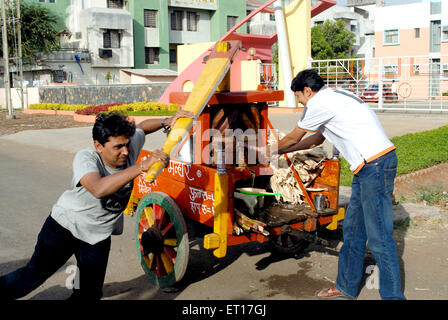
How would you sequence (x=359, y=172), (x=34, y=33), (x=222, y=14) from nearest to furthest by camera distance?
1. (x=359, y=172)
2. (x=34, y=33)
3. (x=222, y=14)

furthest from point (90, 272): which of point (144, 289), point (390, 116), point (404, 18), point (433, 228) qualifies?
point (404, 18)

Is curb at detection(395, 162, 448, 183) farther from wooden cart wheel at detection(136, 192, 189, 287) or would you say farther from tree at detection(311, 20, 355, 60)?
tree at detection(311, 20, 355, 60)

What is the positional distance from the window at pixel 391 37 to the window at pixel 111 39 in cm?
2385

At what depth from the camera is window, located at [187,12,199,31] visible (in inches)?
1737

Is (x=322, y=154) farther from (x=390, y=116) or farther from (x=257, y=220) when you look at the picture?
(x=390, y=116)

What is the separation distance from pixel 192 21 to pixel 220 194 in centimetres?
4274

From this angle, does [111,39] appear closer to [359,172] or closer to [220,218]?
[220,218]

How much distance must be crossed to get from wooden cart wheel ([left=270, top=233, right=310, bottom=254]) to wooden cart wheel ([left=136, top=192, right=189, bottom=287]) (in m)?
1.15

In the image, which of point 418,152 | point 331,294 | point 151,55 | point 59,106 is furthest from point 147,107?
point 151,55

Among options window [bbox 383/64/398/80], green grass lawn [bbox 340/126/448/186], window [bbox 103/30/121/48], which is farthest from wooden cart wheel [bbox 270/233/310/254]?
window [bbox 103/30/121/48]

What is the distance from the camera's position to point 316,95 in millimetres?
3941

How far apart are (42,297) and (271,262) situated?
2.27 metres

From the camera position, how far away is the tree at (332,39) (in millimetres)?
44188

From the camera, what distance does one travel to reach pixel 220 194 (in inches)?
155
